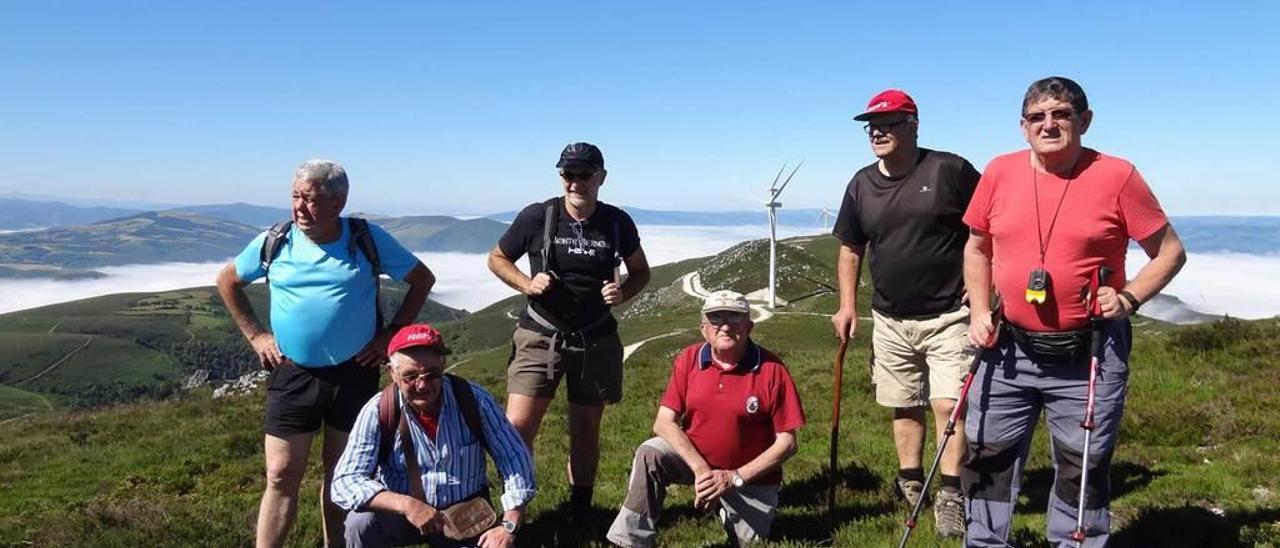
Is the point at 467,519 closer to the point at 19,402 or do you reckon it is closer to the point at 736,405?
the point at 736,405

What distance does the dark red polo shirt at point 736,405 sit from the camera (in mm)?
6016

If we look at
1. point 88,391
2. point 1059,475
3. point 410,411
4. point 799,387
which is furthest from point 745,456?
point 88,391

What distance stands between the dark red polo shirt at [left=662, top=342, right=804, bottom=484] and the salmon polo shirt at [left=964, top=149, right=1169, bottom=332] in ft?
5.90

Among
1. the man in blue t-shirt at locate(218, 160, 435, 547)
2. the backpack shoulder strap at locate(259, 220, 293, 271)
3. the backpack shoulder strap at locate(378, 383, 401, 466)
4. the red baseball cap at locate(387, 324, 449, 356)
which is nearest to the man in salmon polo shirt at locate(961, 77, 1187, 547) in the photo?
the red baseball cap at locate(387, 324, 449, 356)

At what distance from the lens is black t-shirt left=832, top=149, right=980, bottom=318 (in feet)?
20.5

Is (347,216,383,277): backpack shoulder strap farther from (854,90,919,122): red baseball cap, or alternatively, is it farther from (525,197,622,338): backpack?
(854,90,919,122): red baseball cap

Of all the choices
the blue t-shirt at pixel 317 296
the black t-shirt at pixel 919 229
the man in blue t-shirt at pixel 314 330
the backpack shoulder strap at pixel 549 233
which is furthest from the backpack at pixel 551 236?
the black t-shirt at pixel 919 229

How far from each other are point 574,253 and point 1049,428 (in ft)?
12.9

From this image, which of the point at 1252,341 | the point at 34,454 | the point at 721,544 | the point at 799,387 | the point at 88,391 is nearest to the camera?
the point at 721,544

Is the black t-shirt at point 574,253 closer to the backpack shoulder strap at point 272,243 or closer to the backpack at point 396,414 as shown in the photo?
the backpack at point 396,414

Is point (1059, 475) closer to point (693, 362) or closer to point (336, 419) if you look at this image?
point (693, 362)

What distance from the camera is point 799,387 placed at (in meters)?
14.9

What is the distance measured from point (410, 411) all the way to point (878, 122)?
168 inches

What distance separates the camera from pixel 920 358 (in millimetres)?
6809
